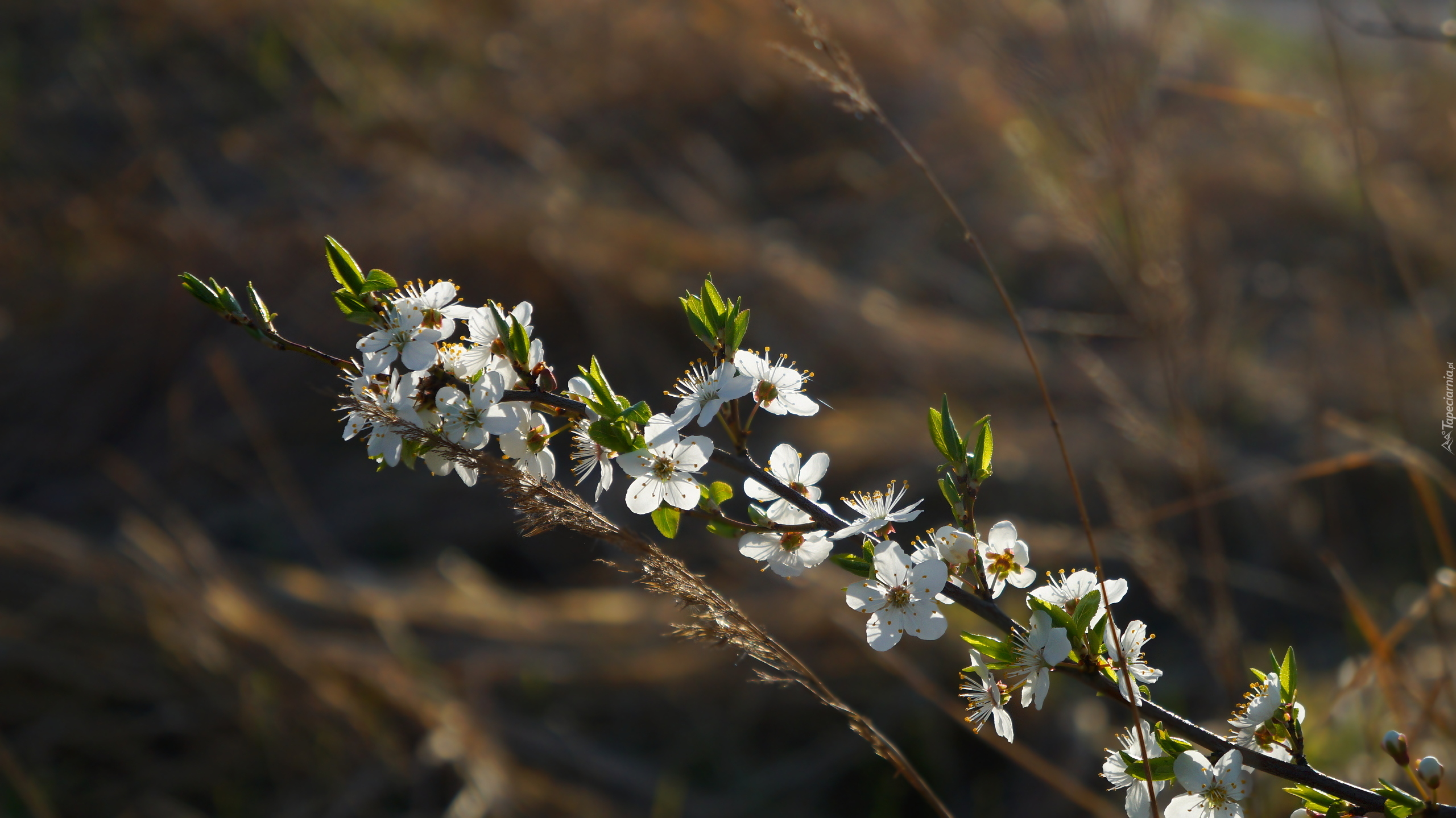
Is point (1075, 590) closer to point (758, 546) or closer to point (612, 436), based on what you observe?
point (758, 546)

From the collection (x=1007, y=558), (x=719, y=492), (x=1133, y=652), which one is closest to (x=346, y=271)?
(x=719, y=492)

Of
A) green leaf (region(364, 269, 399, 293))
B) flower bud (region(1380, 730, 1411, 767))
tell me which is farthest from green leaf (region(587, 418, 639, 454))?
flower bud (region(1380, 730, 1411, 767))

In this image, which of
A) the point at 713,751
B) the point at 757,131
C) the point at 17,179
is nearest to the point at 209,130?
the point at 17,179

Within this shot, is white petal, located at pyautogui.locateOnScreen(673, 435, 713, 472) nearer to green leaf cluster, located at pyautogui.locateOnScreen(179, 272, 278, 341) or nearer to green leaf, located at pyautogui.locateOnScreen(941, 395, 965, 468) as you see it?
green leaf, located at pyautogui.locateOnScreen(941, 395, 965, 468)

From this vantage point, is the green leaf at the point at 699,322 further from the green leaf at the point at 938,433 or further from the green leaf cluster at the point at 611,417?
the green leaf at the point at 938,433

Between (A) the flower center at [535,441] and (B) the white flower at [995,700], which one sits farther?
(A) the flower center at [535,441]

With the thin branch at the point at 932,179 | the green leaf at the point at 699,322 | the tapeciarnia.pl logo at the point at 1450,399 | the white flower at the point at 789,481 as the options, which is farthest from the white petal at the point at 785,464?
the tapeciarnia.pl logo at the point at 1450,399
